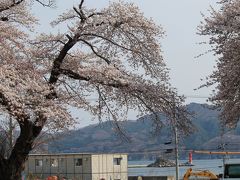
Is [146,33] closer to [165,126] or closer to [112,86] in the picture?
[112,86]

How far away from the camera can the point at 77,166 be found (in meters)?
48.1

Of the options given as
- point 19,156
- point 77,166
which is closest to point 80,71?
point 19,156

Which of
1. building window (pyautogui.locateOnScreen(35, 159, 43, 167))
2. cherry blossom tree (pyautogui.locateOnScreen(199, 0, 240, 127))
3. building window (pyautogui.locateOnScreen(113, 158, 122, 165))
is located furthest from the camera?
building window (pyautogui.locateOnScreen(113, 158, 122, 165))

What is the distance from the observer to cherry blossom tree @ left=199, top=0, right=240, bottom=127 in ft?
52.5

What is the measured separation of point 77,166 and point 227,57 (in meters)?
33.0

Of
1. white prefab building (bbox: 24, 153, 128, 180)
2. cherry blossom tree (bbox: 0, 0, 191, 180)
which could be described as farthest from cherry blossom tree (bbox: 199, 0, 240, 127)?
white prefab building (bbox: 24, 153, 128, 180)

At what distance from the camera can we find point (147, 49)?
18.9m

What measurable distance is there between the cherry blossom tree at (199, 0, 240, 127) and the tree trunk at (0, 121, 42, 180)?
6.13 meters

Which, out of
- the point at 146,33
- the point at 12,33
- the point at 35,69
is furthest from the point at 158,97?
the point at 12,33

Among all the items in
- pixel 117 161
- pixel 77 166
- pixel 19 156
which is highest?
pixel 19 156

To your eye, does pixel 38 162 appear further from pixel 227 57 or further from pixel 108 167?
pixel 227 57

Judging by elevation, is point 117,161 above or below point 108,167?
above

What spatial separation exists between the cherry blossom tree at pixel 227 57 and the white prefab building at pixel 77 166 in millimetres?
30102

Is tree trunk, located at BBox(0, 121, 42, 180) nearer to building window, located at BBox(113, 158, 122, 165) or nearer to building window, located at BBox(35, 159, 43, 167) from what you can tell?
building window, located at BBox(35, 159, 43, 167)
